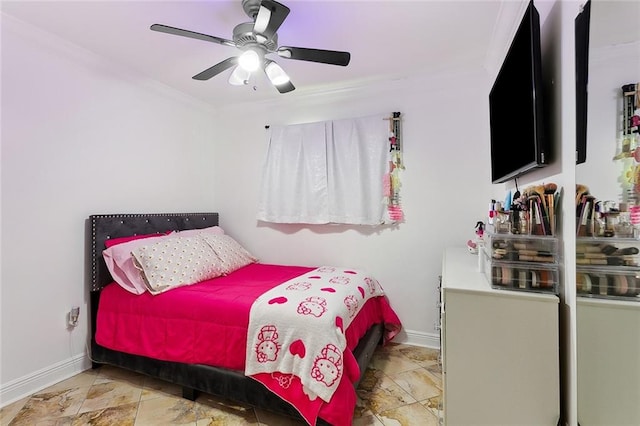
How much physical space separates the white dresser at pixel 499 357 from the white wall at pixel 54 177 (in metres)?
2.56

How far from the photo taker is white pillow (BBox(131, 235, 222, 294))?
211 centimetres

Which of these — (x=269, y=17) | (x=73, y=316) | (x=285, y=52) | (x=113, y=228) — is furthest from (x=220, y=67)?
(x=73, y=316)

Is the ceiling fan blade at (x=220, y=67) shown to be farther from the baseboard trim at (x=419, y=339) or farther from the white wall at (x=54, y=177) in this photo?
the baseboard trim at (x=419, y=339)

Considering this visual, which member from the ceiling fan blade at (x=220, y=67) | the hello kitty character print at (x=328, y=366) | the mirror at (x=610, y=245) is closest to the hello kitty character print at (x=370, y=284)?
the hello kitty character print at (x=328, y=366)

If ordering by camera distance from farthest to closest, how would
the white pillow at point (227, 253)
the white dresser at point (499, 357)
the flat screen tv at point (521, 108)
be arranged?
the white pillow at point (227, 253)
the flat screen tv at point (521, 108)
the white dresser at point (499, 357)

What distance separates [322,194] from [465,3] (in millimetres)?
1810

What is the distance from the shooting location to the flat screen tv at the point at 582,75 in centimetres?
95

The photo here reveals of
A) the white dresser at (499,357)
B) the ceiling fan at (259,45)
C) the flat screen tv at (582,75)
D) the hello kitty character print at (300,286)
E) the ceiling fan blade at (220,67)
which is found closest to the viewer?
the flat screen tv at (582,75)

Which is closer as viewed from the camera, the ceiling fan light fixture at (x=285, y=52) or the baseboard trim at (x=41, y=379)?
the ceiling fan light fixture at (x=285, y=52)

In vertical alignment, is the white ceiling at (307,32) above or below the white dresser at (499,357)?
above

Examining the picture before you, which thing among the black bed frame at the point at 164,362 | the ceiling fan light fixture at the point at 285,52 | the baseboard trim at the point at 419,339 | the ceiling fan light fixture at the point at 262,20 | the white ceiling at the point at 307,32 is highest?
the white ceiling at the point at 307,32

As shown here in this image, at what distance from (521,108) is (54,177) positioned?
9.64ft

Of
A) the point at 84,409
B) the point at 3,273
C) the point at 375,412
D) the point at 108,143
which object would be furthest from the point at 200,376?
the point at 108,143

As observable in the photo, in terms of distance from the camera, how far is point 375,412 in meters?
1.79
